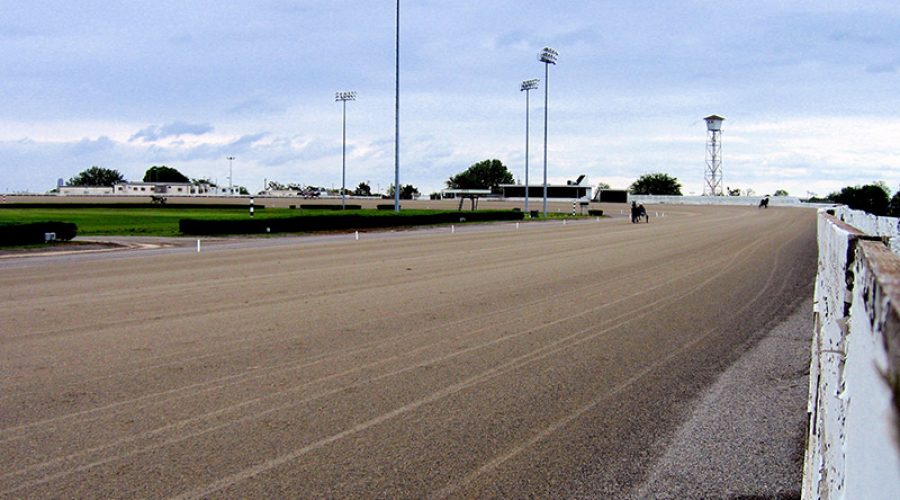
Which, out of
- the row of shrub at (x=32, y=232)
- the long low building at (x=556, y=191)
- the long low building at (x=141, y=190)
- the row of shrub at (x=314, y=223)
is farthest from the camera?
the long low building at (x=141, y=190)

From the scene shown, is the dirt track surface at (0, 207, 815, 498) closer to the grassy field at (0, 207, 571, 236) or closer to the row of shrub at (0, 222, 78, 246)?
the row of shrub at (0, 222, 78, 246)

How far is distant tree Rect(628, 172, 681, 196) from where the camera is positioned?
593 ft

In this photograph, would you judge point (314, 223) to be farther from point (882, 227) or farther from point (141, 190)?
point (141, 190)

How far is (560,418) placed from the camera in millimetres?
6012

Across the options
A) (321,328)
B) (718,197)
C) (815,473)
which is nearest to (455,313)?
(321,328)

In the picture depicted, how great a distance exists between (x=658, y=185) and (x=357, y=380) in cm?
18282

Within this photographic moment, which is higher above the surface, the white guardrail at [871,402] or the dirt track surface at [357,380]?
the white guardrail at [871,402]

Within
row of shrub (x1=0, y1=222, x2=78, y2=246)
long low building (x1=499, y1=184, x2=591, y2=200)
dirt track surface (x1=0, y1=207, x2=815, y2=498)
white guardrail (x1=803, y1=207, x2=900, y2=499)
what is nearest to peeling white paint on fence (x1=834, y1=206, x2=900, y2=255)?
dirt track surface (x1=0, y1=207, x2=815, y2=498)

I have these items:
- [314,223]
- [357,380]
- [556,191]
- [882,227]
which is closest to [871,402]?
[357,380]

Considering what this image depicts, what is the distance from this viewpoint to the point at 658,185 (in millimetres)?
182000

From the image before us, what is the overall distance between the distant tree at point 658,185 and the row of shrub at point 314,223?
14175 cm

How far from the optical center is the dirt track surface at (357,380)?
481 cm

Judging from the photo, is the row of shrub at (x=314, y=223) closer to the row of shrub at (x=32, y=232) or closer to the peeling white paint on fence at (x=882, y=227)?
the row of shrub at (x=32, y=232)

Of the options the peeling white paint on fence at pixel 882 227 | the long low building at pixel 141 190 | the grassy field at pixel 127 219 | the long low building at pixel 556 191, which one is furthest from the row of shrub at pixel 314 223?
the long low building at pixel 141 190
